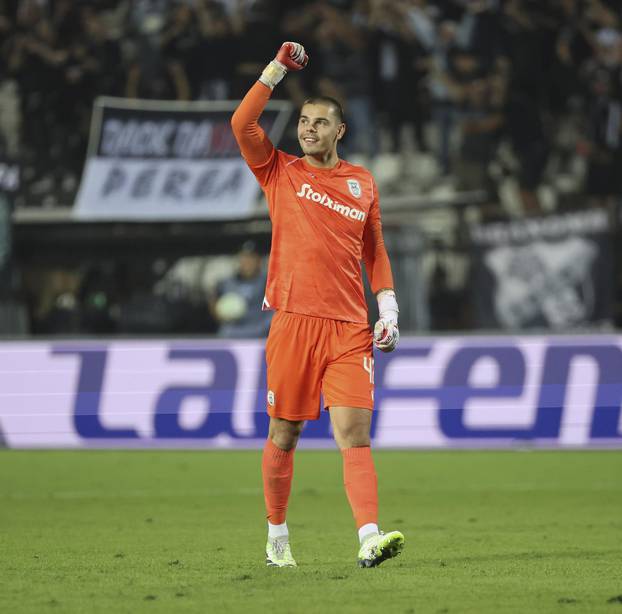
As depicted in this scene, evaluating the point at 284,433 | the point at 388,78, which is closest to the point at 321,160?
the point at 284,433

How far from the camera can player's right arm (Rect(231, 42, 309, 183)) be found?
19.4ft

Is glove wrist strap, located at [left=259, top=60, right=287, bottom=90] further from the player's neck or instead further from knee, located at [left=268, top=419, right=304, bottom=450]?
knee, located at [left=268, top=419, right=304, bottom=450]

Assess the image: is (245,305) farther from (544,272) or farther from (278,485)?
(278,485)

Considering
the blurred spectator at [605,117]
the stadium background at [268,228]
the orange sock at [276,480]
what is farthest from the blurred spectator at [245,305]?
the orange sock at [276,480]

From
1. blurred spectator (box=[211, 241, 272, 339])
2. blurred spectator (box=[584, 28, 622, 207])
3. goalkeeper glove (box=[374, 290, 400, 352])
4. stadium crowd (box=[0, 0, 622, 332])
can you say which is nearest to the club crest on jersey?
goalkeeper glove (box=[374, 290, 400, 352])

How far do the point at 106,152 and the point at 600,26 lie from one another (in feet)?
22.5

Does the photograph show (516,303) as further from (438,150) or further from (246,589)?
(246,589)

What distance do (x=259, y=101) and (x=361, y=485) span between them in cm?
173

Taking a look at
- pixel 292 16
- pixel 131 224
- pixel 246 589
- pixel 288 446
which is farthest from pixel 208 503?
pixel 292 16

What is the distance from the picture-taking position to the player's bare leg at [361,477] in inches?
226

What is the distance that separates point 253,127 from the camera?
5973mm

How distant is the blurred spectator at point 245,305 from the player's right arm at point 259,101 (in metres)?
8.00

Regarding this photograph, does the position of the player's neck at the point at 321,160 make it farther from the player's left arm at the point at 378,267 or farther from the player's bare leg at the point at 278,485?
the player's bare leg at the point at 278,485

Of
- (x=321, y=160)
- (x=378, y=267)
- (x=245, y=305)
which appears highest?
(x=321, y=160)
